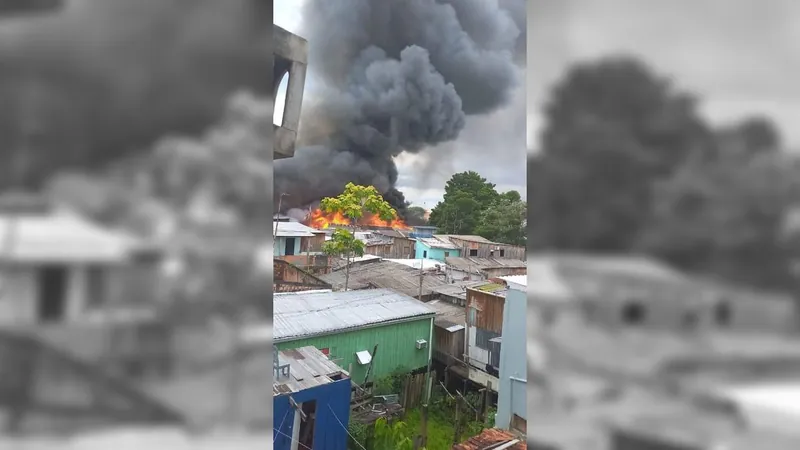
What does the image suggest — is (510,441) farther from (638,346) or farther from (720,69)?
(720,69)

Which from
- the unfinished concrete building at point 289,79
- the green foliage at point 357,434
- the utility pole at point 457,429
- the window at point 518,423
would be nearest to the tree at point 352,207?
the green foliage at point 357,434

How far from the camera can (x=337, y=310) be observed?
3926 millimetres

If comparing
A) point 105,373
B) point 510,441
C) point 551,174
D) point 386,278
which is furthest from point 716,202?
point 386,278

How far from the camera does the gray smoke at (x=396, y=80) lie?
4012 millimetres

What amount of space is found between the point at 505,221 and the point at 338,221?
1.57 m

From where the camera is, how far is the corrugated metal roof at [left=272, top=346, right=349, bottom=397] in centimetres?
259

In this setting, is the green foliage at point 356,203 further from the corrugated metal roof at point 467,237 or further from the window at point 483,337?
the window at point 483,337

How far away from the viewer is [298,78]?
3.46 ft

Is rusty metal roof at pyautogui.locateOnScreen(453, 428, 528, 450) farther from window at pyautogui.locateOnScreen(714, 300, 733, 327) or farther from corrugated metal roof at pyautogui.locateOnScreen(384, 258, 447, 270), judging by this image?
corrugated metal roof at pyautogui.locateOnScreen(384, 258, 447, 270)

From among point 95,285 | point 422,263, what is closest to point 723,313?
point 95,285

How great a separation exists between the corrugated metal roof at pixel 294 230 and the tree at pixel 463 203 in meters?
1.21

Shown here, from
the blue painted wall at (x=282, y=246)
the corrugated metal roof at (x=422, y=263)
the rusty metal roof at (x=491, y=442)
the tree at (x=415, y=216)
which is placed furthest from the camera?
the corrugated metal roof at (x=422, y=263)

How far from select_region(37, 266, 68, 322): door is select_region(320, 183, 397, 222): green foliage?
3412 millimetres

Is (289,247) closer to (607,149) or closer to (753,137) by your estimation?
(607,149)
